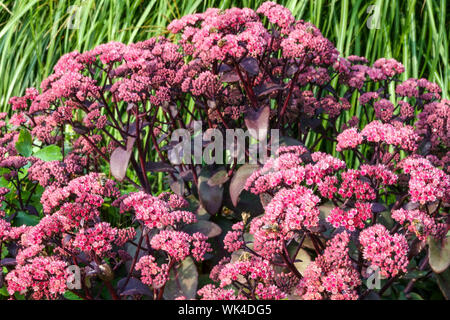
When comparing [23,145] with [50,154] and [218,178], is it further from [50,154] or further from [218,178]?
[218,178]

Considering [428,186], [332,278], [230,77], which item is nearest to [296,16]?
[230,77]

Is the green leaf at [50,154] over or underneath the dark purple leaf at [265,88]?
underneath

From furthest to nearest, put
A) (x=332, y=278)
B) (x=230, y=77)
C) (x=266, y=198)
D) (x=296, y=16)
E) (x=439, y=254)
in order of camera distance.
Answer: (x=296, y=16) < (x=230, y=77) < (x=266, y=198) < (x=439, y=254) < (x=332, y=278)

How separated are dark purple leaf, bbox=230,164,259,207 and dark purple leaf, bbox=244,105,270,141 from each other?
0.41ft

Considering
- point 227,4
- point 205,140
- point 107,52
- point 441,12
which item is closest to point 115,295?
point 205,140

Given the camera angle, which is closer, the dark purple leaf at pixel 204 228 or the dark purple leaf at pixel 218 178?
the dark purple leaf at pixel 204 228

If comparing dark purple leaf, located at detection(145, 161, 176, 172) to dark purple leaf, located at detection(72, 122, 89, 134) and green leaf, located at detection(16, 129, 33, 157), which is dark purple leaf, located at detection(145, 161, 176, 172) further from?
green leaf, located at detection(16, 129, 33, 157)

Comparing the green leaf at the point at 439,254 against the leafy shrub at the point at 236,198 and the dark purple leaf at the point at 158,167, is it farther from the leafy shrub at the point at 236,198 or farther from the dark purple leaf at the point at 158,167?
the dark purple leaf at the point at 158,167

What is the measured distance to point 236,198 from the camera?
5.41ft

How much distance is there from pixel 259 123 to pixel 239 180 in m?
0.22

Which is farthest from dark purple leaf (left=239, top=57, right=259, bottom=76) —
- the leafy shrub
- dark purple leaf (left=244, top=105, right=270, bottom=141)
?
dark purple leaf (left=244, top=105, right=270, bottom=141)

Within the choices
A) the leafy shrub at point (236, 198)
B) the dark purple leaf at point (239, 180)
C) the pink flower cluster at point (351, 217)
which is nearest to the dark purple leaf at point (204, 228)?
the leafy shrub at point (236, 198)

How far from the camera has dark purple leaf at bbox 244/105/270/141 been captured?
5.44ft

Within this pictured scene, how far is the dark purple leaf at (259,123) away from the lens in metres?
1.66
